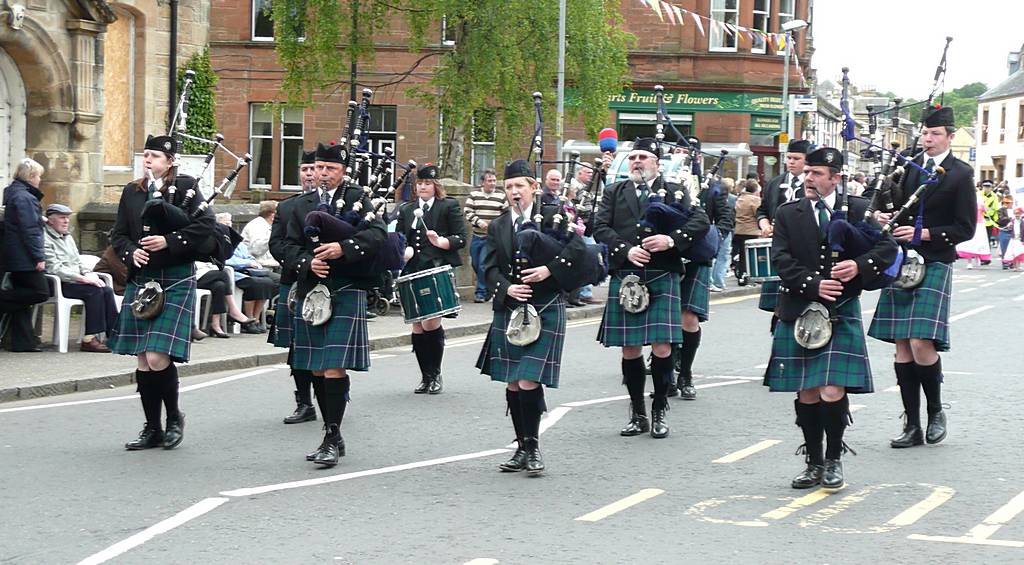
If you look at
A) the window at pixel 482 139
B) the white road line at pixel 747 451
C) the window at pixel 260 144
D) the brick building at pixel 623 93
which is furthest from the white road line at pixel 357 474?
the window at pixel 260 144

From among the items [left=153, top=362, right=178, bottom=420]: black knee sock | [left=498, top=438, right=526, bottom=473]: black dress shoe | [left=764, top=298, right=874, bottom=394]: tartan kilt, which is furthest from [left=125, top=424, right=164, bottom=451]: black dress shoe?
[left=764, top=298, right=874, bottom=394]: tartan kilt

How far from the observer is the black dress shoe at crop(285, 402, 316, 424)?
9953 millimetres

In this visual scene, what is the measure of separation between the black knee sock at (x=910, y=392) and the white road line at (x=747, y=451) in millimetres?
787

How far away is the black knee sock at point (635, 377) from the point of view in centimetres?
938

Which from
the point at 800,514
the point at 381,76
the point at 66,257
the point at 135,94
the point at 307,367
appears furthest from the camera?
the point at 381,76

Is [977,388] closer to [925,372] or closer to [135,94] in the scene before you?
[925,372]

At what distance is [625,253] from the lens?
9.38 meters

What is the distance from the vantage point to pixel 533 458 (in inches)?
317

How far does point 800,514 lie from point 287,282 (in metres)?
3.58

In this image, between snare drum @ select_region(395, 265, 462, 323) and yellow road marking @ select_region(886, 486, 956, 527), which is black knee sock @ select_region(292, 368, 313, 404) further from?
yellow road marking @ select_region(886, 486, 956, 527)

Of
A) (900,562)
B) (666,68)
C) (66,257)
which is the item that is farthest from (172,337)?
(666,68)

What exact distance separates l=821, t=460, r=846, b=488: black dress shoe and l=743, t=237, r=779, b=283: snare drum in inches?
146

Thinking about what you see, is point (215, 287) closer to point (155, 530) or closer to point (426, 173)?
point (426, 173)

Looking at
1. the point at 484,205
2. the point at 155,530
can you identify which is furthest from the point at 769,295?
the point at 484,205
